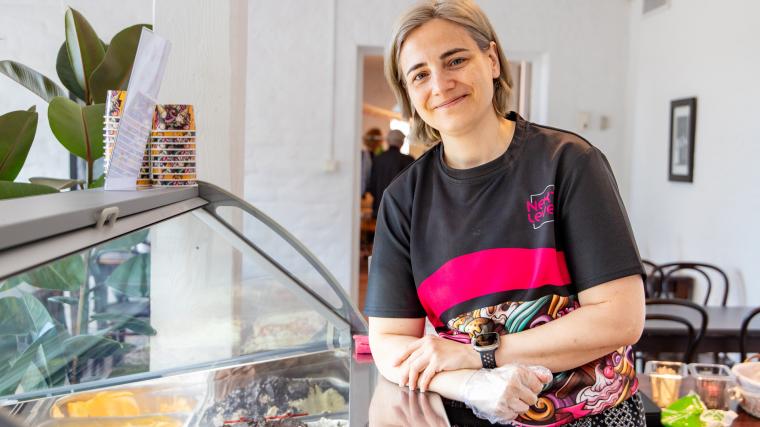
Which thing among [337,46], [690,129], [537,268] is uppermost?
[337,46]

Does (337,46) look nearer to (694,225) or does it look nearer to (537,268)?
(694,225)

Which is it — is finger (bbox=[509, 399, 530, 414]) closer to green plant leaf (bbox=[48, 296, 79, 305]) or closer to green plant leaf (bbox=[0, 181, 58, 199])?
green plant leaf (bbox=[48, 296, 79, 305])

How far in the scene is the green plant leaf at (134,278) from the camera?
1.88m

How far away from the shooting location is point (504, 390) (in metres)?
1.24

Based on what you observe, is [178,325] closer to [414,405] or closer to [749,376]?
[414,405]

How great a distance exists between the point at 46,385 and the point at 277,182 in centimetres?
491

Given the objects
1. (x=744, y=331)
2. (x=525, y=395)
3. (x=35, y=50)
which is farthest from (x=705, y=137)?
(x=35, y=50)

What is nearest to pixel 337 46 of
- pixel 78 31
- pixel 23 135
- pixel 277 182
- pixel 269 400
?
pixel 277 182

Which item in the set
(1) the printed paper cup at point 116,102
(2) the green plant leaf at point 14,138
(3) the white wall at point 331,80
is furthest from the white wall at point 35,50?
(1) the printed paper cup at point 116,102

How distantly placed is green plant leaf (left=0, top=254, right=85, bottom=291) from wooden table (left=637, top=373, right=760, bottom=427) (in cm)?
189

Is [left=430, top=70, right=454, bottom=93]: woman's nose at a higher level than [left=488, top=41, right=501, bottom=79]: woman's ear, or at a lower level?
lower

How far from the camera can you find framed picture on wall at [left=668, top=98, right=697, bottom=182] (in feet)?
16.3

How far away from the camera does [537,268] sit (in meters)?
1.32

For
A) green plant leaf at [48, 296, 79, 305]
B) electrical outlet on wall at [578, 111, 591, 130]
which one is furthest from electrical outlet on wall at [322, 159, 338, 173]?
green plant leaf at [48, 296, 79, 305]
